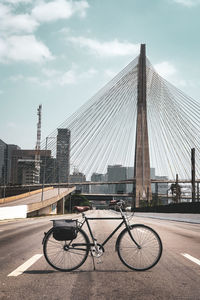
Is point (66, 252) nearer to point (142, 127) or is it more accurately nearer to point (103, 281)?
point (103, 281)

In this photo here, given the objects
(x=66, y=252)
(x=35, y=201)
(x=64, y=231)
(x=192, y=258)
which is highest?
(x=64, y=231)

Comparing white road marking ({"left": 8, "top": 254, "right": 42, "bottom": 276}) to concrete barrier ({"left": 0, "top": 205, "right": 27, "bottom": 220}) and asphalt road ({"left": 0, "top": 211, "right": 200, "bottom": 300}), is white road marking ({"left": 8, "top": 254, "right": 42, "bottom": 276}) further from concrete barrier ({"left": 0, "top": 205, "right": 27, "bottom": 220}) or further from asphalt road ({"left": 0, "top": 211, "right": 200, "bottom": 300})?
concrete barrier ({"left": 0, "top": 205, "right": 27, "bottom": 220})

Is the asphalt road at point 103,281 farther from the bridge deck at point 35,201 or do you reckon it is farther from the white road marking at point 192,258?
the bridge deck at point 35,201

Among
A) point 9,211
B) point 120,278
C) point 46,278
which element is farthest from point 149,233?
point 9,211

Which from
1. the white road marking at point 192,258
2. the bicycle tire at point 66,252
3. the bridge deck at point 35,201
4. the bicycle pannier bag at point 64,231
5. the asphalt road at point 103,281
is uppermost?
the bicycle pannier bag at point 64,231

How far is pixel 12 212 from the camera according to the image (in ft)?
101

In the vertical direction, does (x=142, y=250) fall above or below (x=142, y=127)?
below

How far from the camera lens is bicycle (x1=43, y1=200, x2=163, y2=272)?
5562 millimetres

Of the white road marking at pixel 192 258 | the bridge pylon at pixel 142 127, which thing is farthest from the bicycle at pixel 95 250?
the bridge pylon at pixel 142 127

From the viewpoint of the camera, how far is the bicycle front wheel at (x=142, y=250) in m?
5.56

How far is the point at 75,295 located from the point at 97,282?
0.68 meters

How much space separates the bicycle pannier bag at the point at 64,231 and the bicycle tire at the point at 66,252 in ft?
0.22

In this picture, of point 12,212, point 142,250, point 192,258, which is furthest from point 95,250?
point 12,212

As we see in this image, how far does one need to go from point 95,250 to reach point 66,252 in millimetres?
456
